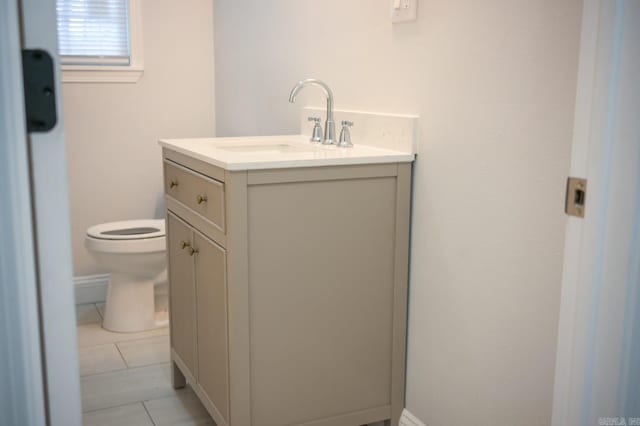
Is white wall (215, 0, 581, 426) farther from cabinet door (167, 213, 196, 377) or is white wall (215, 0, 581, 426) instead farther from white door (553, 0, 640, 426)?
cabinet door (167, 213, 196, 377)

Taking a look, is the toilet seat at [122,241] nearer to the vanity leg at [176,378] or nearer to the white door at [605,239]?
the vanity leg at [176,378]

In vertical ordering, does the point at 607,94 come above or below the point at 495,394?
above

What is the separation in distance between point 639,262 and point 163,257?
233 centimetres

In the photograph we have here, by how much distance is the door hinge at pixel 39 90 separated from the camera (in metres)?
0.84

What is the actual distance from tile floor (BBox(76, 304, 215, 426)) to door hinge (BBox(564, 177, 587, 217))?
63.2 inches

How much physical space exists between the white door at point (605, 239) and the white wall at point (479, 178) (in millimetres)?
390

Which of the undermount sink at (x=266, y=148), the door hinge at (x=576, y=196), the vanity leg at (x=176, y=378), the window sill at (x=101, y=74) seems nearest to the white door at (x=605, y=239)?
the door hinge at (x=576, y=196)

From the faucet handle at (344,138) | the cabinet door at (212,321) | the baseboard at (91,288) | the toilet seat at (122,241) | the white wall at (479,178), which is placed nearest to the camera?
the white wall at (479,178)

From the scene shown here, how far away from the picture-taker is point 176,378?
262 cm

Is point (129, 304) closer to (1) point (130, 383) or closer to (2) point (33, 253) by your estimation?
(1) point (130, 383)

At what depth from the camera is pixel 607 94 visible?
3.57ft

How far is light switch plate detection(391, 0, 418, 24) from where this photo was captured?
1.99 metres

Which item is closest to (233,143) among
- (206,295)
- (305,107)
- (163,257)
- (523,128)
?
(305,107)

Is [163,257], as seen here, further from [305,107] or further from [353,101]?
[353,101]
